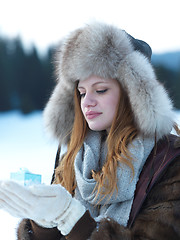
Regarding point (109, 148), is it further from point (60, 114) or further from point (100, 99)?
point (60, 114)

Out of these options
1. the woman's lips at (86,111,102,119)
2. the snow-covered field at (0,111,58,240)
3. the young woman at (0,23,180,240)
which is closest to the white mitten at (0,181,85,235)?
the young woman at (0,23,180,240)

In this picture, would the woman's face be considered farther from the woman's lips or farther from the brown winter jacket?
the brown winter jacket

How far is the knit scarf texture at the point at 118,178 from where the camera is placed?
1.09 metres

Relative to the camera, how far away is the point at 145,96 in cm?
114

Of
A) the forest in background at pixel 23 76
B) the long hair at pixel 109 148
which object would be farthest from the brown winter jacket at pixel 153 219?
the forest in background at pixel 23 76

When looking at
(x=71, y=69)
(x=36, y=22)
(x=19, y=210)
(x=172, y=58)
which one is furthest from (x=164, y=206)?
(x=36, y=22)

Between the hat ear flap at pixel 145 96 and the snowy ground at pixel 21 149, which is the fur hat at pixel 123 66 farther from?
the snowy ground at pixel 21 149

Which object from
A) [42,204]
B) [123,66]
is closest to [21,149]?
[123,66]

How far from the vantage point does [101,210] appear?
1186mm

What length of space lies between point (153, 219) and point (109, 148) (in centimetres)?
33

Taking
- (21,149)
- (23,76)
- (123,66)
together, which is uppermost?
(123,66)

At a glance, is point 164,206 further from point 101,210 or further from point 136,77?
point 136,77

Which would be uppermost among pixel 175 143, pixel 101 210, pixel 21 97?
pixel 175 143

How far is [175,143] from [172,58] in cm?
406
